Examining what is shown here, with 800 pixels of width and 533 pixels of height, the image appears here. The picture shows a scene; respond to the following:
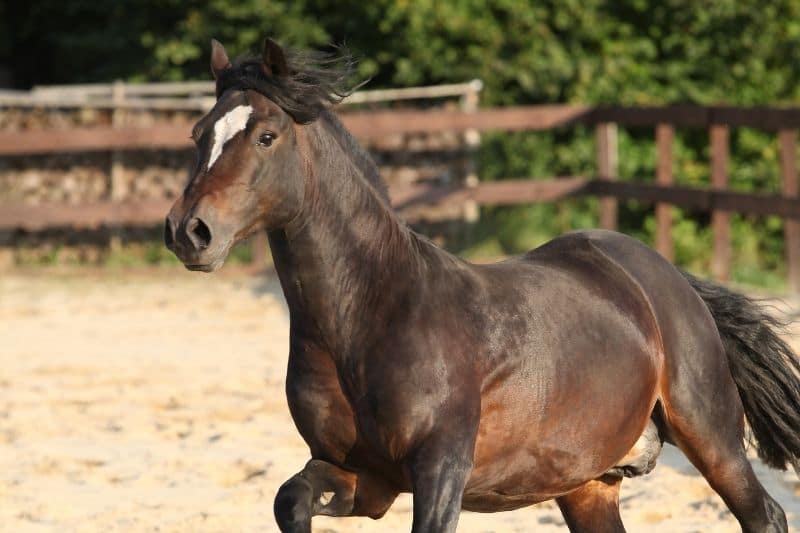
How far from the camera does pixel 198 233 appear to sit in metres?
3.38

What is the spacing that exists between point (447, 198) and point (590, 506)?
29.1 ft

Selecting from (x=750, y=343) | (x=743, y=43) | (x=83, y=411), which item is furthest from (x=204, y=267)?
(x=743, y=43)

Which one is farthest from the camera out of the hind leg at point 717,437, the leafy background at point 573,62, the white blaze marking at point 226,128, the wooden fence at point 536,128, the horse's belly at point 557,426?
the leafy background at point 573,62

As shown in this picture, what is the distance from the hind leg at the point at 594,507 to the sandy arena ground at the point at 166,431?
762mm

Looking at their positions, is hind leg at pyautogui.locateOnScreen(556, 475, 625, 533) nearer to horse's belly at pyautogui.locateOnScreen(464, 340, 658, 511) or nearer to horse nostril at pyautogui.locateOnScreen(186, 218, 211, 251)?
horse's belly at pyautogui.locateOnScreen(464, 340, 658, 511)

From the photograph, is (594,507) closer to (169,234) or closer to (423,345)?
(423,345)

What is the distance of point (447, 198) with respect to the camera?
13234 mm

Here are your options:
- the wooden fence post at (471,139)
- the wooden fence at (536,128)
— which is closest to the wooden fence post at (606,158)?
the wooden fence at (536,128)

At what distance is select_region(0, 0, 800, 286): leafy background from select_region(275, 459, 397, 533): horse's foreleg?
9681 millimetres

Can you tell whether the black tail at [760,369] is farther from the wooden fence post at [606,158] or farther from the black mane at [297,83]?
the wooden fence post at [606,158]

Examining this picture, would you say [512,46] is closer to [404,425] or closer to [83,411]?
[83,411]

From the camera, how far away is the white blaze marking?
3.47m

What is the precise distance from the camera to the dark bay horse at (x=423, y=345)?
354 cm

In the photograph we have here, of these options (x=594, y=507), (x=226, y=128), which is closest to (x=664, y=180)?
(x=594, y=507)
